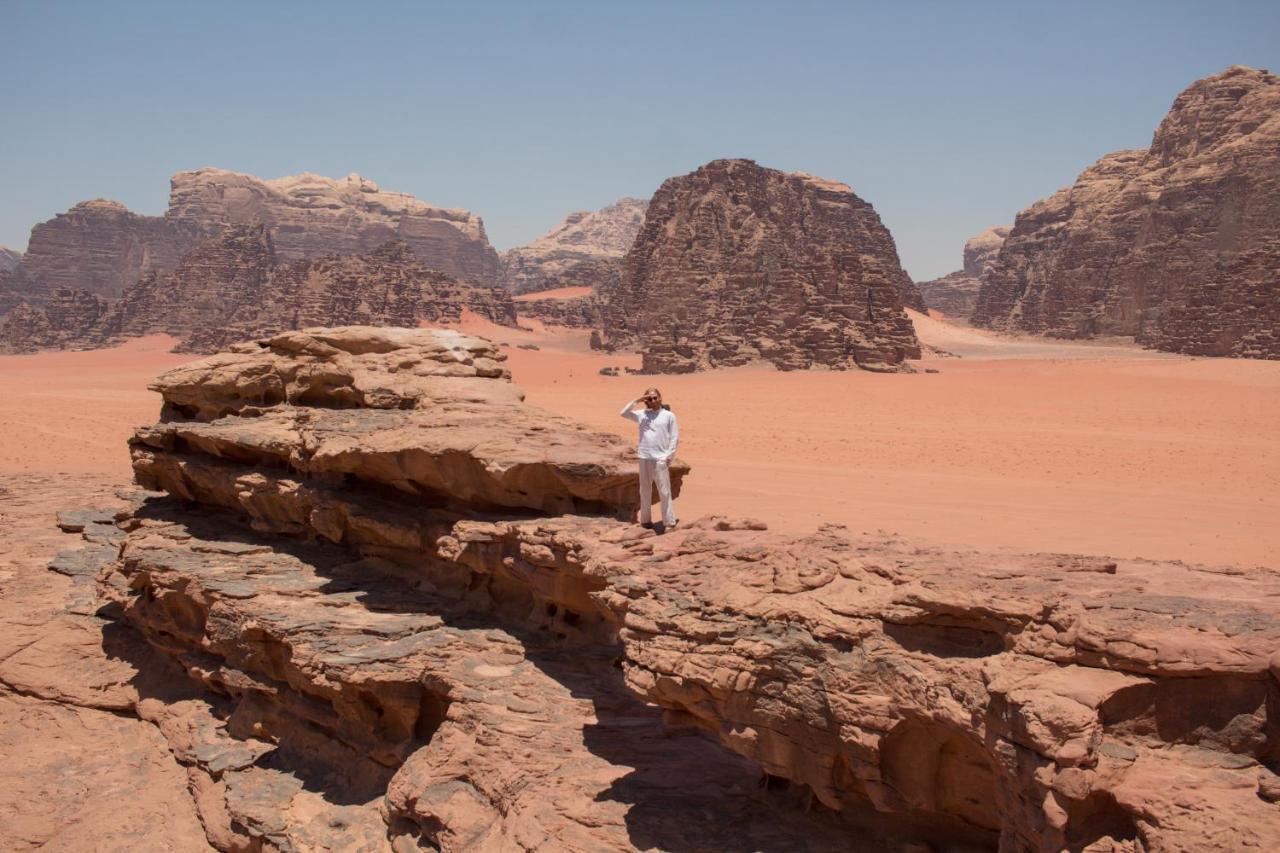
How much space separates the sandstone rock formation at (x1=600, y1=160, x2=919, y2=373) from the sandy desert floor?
221 centimetres

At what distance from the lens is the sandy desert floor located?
12016mm

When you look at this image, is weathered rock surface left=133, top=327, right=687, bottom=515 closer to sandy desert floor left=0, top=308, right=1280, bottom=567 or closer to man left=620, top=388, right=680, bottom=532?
man left=620, top=388, right=680, bottom=532

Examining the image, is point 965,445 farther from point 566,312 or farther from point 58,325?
point 58,325

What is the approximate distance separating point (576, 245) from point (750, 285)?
103m

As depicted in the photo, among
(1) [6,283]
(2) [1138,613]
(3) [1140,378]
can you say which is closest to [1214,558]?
(2) [1138,613]

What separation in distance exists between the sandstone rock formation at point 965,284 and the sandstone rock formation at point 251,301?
51316mm

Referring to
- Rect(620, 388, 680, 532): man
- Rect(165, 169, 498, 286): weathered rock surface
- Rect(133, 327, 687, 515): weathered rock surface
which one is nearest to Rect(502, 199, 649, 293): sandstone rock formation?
Rect(165, 169, 498, 286): weathered rock surface

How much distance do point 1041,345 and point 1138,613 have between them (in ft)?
191

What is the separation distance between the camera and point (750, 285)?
4350 cm

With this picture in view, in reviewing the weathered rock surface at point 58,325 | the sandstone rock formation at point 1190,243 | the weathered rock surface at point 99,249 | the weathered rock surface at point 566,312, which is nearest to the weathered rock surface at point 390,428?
the sandstone rock formation at point 1190,243

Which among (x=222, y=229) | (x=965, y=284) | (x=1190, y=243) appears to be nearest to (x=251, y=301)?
(x=222, y=229)

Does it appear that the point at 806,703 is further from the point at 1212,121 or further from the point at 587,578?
the point at 1212,121

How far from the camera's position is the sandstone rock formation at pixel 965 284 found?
9881cm

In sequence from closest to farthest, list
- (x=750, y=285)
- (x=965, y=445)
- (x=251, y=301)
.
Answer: (x=965, y=445)
(x=750, y=285)
(x=251, y=301)
